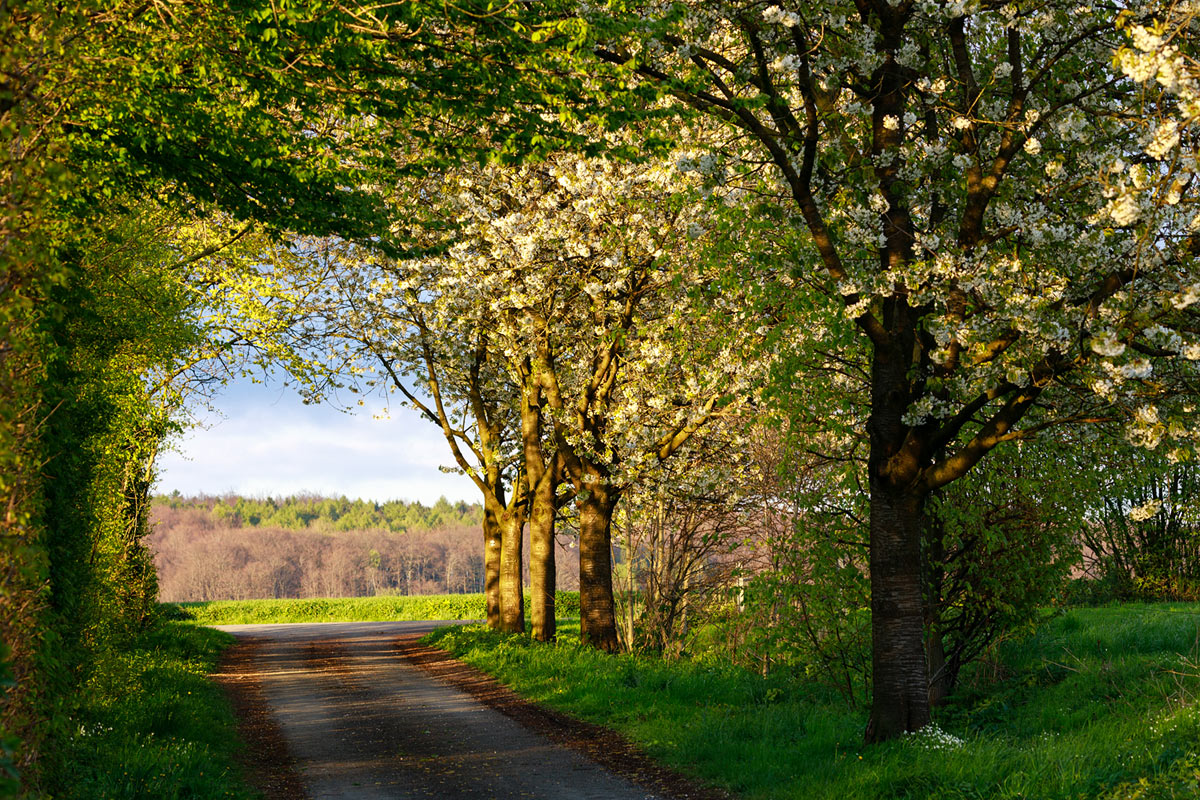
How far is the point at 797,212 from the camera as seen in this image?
32.0 feet

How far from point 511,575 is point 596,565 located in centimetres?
506

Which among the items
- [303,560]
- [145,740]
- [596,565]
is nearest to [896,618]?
[145,740]

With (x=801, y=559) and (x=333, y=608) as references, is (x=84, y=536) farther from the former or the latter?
(x=333, y=608)

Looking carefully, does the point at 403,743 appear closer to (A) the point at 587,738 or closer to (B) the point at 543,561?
(A) the point at 587,738

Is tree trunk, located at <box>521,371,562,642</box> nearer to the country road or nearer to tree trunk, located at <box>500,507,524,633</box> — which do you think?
tree trunk, located at <box>500,507,524,633</box>

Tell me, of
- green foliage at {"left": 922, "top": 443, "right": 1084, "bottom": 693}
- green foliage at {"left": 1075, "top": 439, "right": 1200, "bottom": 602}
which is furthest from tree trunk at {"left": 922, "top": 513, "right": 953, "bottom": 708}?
green foliage at {"left": 1075, "top": 439, "right": 1200, "bottom": 602}

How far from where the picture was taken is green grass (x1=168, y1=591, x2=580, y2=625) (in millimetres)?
47875

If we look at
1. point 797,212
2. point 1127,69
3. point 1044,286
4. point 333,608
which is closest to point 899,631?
point 1044,286

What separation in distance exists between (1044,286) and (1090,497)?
177 inches

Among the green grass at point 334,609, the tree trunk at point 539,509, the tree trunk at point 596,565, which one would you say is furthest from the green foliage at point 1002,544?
the green grass at point 334,609

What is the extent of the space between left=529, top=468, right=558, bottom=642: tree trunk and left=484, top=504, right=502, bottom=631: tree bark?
3.70m

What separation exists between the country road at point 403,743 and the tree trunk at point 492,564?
4129mm

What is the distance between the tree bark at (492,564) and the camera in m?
25.2

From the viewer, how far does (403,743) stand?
39.6 ft
